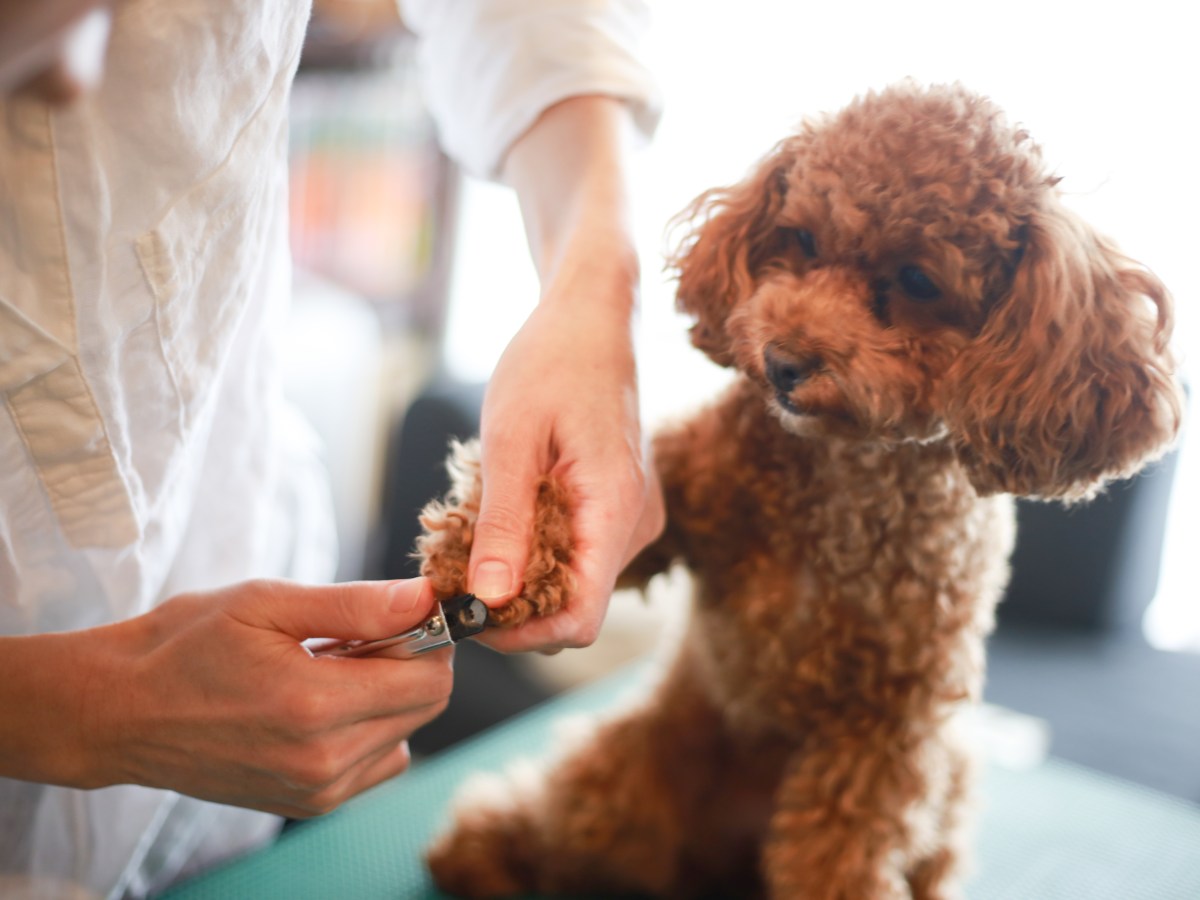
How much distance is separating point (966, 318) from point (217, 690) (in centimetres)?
59

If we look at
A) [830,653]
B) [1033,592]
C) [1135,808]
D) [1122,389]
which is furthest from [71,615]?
[1033,592]

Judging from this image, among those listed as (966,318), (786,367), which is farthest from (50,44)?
(966,318)

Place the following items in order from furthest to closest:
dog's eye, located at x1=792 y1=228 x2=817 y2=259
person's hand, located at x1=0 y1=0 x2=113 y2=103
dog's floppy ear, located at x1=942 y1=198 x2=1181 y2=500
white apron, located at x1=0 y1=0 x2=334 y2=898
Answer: dog's eye, located at x1=792 y1=228 x2=817 y2=259, dog's floppy ear, located at x1=942 y1=198 x2=1181 y2=500, white apron, located at x1=0 y1=0 x2=334 y2=898, person's hand, located at x1=0 y1=0 x2=113 y2=103

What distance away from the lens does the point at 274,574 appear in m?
0.87

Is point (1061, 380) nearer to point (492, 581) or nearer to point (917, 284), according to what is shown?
point (917, 284)

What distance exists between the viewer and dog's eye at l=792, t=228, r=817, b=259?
0.78 meters

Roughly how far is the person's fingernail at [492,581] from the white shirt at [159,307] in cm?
25

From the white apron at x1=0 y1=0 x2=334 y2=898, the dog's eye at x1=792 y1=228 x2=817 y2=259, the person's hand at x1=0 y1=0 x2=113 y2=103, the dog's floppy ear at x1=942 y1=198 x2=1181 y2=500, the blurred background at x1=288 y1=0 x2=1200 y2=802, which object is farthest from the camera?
the blurred background at x1=288 y1=0 x2=1200 y2=802

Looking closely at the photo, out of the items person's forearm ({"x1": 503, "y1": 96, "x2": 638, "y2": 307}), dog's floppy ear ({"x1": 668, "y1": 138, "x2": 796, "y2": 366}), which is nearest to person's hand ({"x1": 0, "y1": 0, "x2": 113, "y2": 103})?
person's forearm ({"x1": 503, "y1": 96, "x2": 638, "y2": 307})

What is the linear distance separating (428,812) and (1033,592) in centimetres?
119

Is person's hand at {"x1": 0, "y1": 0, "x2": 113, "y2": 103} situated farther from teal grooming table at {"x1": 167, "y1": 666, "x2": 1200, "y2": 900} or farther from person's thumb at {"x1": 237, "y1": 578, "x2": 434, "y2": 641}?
teal grooming table at {"x1": 167, "y1": 666, "x2": 1200, "y2": 900}

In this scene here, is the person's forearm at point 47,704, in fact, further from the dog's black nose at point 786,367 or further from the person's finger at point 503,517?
the dog's black nose at point 786,367

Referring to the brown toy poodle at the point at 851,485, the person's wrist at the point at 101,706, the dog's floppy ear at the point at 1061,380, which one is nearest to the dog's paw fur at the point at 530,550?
the brown toy poodle at the point at 851,485

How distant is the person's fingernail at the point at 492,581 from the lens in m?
0.55
